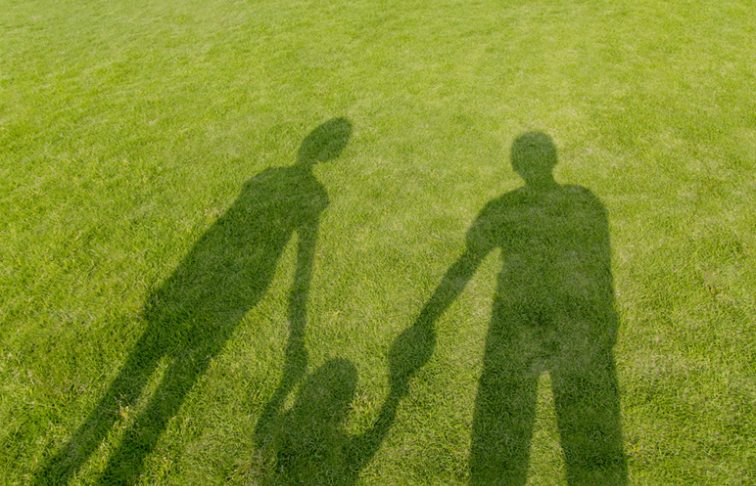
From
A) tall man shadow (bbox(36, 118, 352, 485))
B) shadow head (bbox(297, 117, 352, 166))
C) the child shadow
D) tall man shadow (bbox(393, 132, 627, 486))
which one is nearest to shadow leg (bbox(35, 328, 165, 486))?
tall man shadow (bbox(36, 118, 352, 485))

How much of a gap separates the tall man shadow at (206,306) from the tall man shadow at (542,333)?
1569mm

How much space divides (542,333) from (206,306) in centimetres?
313

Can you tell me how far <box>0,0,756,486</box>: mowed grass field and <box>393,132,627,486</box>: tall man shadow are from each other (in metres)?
0.05

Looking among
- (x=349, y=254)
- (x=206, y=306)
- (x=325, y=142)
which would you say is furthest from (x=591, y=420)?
(x=325, y=142)

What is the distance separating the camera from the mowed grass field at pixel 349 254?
120 inches

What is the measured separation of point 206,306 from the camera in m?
3.99

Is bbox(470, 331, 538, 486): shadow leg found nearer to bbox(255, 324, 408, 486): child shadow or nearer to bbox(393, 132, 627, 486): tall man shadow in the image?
bbox(393, 132, 627, 486): tall man shadow

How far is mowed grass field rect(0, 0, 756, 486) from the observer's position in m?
3.05

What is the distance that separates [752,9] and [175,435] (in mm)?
13052

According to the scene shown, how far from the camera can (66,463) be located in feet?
9.77

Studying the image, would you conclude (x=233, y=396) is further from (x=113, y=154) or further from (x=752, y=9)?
(x=752, y=9)

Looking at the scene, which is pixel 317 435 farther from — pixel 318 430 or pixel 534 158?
pixel 534 158

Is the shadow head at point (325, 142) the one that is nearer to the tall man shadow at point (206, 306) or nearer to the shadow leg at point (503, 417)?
the tall man shadow at point (206, 306)

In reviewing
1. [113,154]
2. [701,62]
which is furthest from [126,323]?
[701,62]
